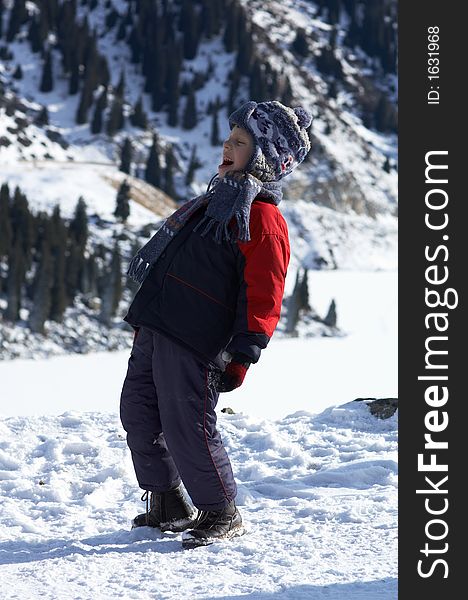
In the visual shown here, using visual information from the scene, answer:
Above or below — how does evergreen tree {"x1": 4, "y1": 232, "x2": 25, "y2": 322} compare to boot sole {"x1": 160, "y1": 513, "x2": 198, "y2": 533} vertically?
above

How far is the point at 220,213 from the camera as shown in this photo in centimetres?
354

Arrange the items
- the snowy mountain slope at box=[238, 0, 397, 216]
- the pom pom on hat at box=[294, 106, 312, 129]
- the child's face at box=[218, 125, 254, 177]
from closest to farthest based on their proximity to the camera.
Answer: the child's face at box=[218, 125, 254, 177], the pom pom on hat at box=[294, 106, 312, 129], the snowy mountain slope at box=[238, 0, 397, 216]

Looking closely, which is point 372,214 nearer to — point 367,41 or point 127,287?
point 127,287

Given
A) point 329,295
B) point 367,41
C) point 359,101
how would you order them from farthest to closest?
point 367,41
point 359,101
point 329,295

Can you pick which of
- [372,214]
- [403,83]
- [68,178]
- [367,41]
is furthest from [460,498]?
[367,41]

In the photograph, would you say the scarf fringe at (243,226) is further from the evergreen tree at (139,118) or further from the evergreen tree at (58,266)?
the evergreen tree at (139,118)

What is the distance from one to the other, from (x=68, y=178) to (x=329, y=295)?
14611 millimetres

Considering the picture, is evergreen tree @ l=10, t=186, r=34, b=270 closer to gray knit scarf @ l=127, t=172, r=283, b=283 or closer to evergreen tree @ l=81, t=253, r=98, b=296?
evergreen tree @ l=81, t=253, r=98, b=296

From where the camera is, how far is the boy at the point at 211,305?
349cm

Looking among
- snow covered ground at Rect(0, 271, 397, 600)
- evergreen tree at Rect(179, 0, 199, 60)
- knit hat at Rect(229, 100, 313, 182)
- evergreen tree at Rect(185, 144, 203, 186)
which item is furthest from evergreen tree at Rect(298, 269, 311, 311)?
evergreen tree at Rect(179, 0, 199, 60)

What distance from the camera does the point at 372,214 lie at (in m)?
65.0

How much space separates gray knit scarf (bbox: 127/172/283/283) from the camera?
3492 millimetres

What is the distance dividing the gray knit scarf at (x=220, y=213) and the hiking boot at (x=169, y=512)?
102cm

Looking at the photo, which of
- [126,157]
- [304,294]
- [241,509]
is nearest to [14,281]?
[304,294]
